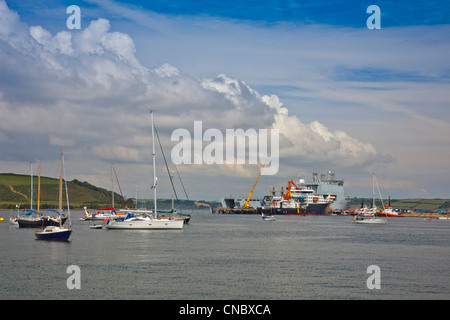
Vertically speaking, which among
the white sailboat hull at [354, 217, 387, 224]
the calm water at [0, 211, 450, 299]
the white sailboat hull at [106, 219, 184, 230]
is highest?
the white sailboat hull at [106, 219, 184, 230]

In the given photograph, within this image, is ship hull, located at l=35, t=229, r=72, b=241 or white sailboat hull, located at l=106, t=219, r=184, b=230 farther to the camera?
white sailboat hull, located at l=106, t=219, r=184, b=230

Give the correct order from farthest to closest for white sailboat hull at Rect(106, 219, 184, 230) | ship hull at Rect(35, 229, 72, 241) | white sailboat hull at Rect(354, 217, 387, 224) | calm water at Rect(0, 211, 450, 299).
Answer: white sailboat hull at Rect(354, 217, 387, 224)
white sailboat hull at Rect(106, 219, 184, 230)
ship hull at Rect(35, 229, 72, 241)
calm water at Rect(0, 211, 450, 299)

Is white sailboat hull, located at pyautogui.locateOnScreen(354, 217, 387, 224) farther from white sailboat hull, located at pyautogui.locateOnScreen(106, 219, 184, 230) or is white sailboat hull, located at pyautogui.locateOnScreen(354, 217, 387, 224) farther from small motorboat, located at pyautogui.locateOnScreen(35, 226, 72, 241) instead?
small motorboat, located at pyautogui.locateOnScreen(35, 226, 72, 241)

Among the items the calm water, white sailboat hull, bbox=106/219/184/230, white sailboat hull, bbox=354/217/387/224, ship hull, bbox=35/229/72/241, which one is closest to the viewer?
the calm water

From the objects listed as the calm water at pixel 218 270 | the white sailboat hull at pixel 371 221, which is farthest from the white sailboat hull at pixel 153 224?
the white sailboat hull at pixel 371 221

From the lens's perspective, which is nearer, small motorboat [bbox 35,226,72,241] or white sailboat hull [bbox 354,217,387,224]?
small motorboat [bbox 35,226,72,241]

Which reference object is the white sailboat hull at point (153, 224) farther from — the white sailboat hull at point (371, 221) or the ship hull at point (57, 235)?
the white sailboat hull at point (371, 221)

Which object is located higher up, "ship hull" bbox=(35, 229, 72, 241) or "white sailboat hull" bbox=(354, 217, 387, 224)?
"ship hull" bbox=(35, 229, 72, 241)

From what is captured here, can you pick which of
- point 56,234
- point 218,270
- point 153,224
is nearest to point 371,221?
point 153,224

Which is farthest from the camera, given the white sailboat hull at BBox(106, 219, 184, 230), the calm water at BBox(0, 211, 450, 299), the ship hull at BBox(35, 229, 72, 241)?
the white sailboat hull at BBox(106, 219, 184, 230)

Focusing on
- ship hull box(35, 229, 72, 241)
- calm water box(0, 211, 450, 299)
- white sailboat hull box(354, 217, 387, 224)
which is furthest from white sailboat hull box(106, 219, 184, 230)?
white sailboat hull box(354, 217, 387, 224)

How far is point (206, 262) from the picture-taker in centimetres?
5356

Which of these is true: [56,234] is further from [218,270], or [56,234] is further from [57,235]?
[218,270]

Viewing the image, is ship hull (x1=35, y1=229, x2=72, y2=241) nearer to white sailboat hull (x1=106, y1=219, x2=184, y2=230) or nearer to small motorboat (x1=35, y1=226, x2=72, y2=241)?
small motorboat (x1=35, y1=226, x2=72, y2=241)
